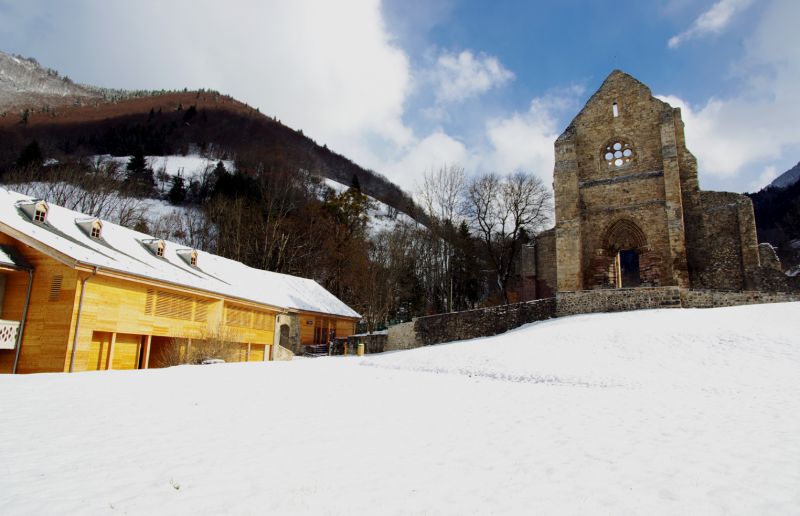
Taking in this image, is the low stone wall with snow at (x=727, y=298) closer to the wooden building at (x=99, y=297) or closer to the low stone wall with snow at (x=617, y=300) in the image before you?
the low stone wall with snow at (x=617, y=300)

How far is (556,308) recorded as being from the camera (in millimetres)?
20031

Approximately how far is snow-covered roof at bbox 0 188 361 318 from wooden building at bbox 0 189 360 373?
0.20ft

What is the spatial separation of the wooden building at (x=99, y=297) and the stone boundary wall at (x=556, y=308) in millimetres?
8654

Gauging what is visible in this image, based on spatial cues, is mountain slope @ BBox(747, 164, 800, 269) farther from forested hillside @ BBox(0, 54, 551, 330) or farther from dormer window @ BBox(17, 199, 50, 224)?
dormer window @ BBox(17, 199, 50, 224)

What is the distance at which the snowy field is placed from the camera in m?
4.32

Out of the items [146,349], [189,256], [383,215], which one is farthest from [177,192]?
[146,349]

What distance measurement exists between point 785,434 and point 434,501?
5.16 metres

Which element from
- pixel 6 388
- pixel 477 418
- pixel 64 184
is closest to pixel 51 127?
pixel 64 184

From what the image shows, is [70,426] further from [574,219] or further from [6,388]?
[574,219]

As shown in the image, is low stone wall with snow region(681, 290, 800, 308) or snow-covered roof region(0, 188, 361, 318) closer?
snow-covered roof region(0, 188, 361, 318)

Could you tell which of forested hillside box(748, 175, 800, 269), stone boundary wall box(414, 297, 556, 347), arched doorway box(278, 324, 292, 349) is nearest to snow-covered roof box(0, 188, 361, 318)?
arched doorway box(278, 324, 292, 349)

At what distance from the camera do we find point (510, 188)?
32.0 meters

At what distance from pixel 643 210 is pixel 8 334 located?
88.3 ft

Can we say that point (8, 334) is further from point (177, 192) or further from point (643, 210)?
point (177, 192)
